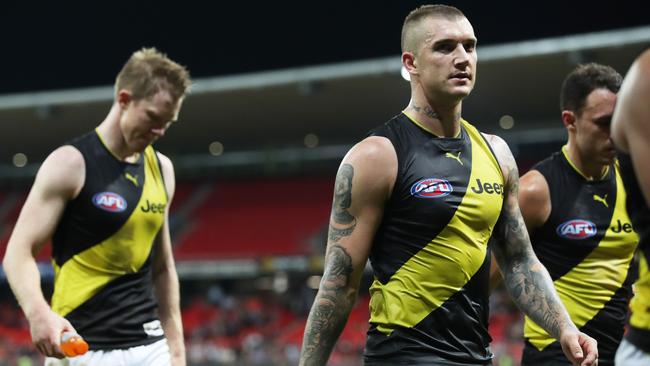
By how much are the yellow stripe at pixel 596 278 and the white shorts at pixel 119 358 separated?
6.60 ft

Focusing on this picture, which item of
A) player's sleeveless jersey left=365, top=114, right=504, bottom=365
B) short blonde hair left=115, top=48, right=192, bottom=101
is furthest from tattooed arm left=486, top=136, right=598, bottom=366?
short blonde hair left=115, top=48, right=192, bottom=101

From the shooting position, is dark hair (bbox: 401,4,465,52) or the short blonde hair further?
the short blonde hair

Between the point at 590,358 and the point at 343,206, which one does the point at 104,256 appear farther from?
the point at 590,358

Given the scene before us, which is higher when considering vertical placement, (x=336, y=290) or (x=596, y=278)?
(x=336, y=290)

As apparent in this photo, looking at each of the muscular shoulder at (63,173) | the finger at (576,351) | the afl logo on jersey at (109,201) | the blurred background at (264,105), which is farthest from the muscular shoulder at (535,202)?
the blurred background at (264,105)

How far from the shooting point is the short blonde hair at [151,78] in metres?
4.33

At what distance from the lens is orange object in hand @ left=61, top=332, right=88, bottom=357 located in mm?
3490

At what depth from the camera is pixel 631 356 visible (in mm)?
3582

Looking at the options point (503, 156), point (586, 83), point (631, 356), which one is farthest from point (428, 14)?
point (631, 356)

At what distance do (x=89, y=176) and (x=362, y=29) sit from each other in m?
14.5

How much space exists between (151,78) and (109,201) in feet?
2.18

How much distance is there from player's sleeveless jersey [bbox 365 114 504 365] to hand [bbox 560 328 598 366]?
1.02 feet

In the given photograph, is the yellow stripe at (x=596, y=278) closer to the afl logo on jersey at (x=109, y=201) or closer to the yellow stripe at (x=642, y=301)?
the yellow stripe at (x=642, y=301)

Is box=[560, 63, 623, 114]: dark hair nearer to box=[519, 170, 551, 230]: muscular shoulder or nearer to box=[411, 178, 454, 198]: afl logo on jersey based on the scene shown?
box=[519, 170, 551, 230]: muscular shoulder
